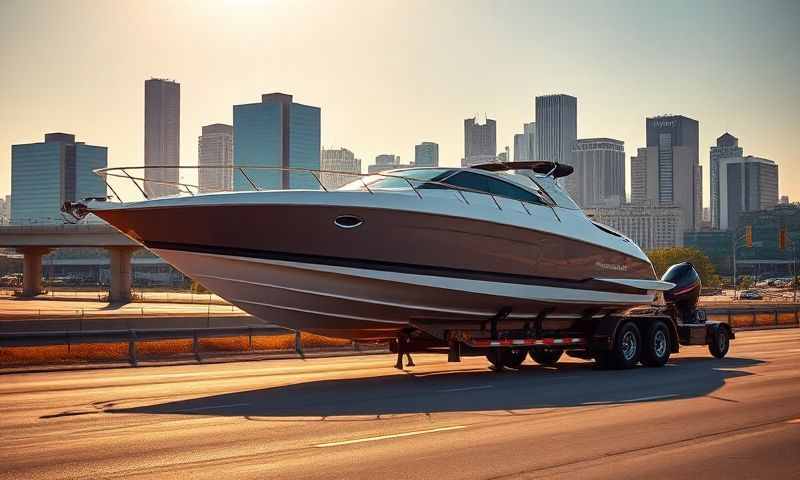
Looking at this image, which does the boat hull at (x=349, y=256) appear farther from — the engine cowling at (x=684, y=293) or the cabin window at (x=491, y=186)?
the engine cowling at (x=684, y=293)

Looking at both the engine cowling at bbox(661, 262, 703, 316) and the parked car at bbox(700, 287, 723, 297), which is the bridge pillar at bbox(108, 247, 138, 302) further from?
the parked car at bbox(700, 287, 723, 297)

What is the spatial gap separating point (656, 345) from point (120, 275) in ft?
233

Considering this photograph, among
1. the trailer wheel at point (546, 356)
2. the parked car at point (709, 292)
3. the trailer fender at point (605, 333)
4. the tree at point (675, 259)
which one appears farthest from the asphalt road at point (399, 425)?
the parked car at point (709, 292)

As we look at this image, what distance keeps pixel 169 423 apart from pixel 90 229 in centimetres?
7216

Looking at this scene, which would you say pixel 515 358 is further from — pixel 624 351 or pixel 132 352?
pixel 132 352

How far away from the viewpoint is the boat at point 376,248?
14.3 metres

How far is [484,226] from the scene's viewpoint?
52.7ft

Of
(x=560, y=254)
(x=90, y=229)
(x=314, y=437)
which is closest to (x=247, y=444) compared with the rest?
(x=314, y=437)

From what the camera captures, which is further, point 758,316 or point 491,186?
point 758,316

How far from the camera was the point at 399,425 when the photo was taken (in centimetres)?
1062

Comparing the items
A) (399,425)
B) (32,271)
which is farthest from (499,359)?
(32,271)

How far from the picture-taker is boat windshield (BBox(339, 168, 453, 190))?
15859 millimetres

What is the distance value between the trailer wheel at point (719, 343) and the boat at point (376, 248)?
561cm

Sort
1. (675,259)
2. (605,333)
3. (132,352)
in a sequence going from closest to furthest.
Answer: (605,333) < (132,352) < (675,259)
